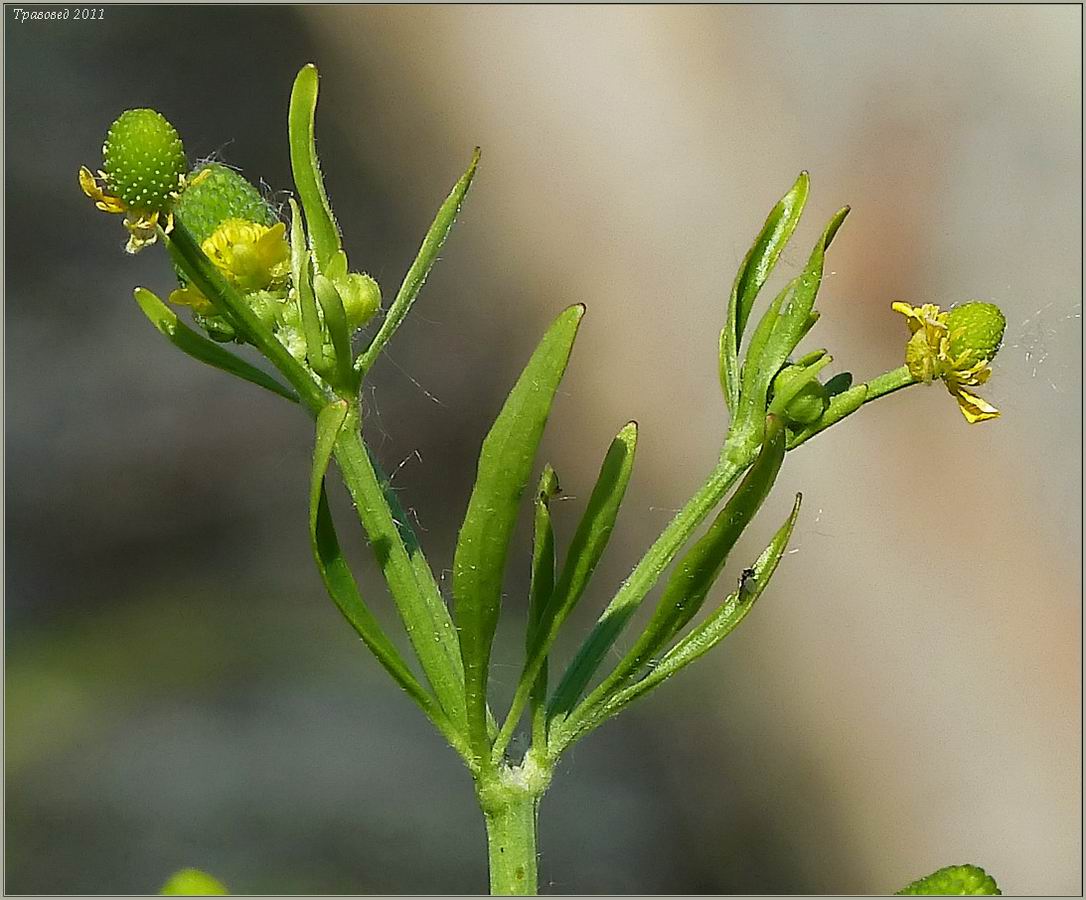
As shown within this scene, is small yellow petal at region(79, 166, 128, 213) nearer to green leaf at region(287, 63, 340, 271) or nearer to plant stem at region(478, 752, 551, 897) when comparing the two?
green leaf at region(287, 63, 340, 271)

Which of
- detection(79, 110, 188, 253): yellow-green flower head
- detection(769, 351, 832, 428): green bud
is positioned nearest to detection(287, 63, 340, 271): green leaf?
detection(79, 110, 188, 253): yellow-green flower head

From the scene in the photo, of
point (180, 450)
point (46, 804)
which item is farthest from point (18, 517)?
point (46, 804)

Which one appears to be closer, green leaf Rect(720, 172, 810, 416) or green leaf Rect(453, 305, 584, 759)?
green leaf Rect(453, 305, 584, 759)

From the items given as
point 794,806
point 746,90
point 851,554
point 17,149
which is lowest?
point 794,806

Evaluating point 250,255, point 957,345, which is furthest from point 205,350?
point 957,345

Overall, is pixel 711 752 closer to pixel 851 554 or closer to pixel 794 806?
pixel 794 806

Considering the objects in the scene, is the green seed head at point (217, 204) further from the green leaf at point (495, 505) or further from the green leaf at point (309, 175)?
the green leaf at point (495, 505)

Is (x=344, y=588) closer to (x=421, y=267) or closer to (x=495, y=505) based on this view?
(x=495, y=505)
